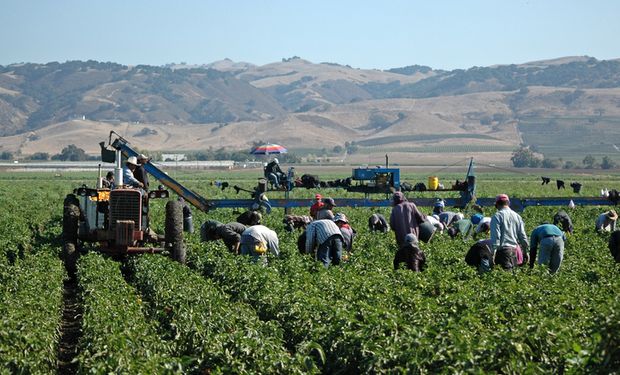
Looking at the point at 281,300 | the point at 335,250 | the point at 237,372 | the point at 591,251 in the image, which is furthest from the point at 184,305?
the point at 591,251

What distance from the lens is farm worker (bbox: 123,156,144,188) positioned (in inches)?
788

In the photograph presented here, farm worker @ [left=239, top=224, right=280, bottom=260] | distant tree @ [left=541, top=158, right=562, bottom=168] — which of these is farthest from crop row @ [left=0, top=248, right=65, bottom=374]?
distant tree @ [left=541, top=158, right=562, bottom=168]

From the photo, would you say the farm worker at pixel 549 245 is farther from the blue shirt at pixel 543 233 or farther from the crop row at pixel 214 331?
the crop row at pixel 214 331

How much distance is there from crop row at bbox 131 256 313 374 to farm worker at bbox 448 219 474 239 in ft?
30.7

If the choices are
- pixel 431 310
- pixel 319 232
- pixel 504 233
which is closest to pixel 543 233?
pixel 504 233

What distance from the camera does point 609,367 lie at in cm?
788

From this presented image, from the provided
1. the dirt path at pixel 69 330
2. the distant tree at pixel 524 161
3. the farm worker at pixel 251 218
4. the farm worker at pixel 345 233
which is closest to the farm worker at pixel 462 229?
the farm worker at pixel 345 233

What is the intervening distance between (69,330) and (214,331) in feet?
13.6

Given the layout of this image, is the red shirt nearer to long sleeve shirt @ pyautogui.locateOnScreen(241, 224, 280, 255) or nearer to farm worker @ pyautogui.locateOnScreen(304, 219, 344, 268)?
long sleeve shirt @ pyautogui.locateOnScreen(241, 224, 280, 255)

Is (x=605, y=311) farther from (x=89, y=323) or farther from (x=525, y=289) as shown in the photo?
(x=89, y=323)

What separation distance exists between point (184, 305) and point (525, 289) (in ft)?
12.9

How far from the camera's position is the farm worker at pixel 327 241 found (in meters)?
17.0

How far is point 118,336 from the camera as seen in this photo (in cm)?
1028

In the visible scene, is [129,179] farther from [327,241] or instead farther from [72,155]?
[72,155]
